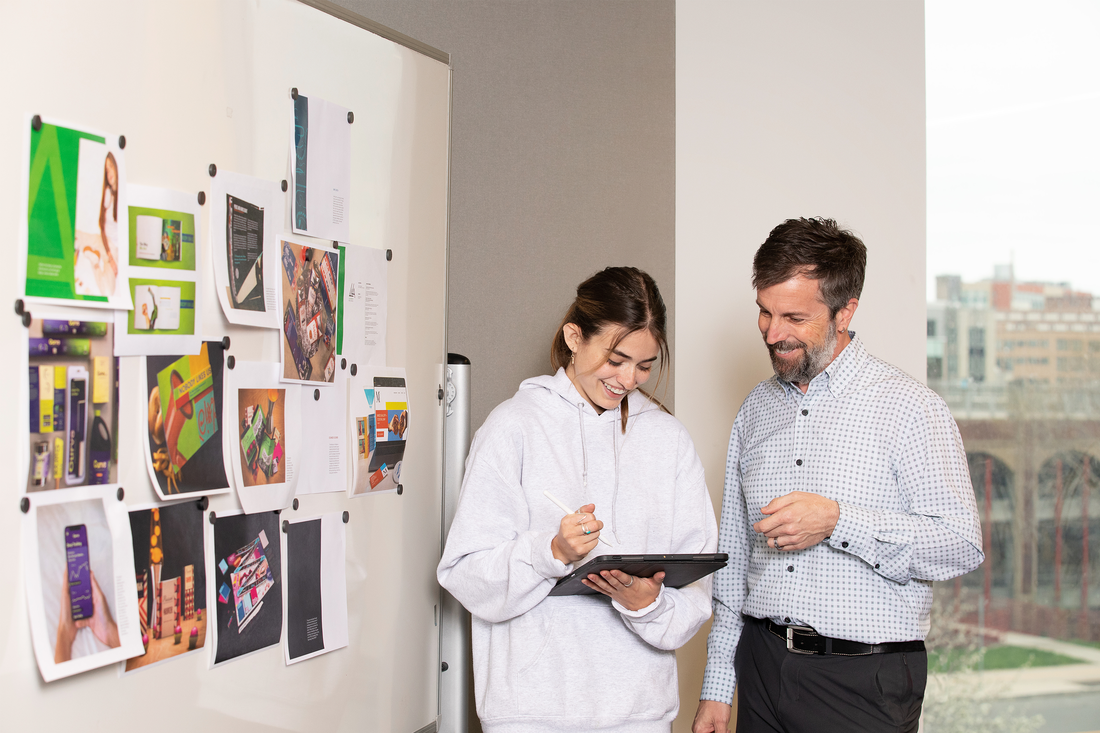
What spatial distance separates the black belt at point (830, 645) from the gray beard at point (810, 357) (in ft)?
1.68

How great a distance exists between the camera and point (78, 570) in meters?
0.99

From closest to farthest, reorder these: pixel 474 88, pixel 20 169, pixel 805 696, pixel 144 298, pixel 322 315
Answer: pixel 20 169
pixel 144 298
pixel 322 315
pixel 805 696
pixel 474 88

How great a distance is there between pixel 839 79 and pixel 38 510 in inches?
106

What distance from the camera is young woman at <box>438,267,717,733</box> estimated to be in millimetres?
1462

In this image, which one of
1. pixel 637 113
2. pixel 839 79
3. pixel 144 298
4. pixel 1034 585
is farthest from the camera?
pixel 1034 585

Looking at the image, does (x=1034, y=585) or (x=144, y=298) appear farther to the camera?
(x=1034, y=585)

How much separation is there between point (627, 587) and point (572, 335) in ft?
1.64

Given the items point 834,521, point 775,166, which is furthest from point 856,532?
point 775,166

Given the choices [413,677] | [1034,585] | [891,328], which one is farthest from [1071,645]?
[413,677]

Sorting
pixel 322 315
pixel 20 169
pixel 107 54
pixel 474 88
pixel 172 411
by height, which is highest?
pixel 474 88

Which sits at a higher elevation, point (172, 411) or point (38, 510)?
Result: point (172, 411)

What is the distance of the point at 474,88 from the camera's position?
223 cm

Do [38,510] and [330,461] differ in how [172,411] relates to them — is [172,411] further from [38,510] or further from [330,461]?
[330,461]

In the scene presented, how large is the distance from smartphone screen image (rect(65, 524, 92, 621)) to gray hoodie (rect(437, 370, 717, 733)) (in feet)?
2.05
